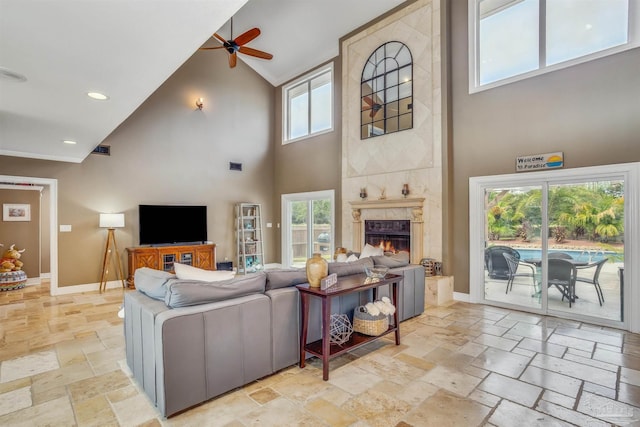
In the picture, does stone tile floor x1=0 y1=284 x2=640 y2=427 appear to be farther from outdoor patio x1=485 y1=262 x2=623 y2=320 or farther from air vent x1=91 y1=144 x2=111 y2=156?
air vent x1=91 y1=144 x2=111 y2=156

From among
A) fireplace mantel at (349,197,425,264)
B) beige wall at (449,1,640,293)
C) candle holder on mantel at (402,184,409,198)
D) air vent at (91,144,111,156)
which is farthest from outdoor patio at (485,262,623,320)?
air vent at (91,144,111,156)

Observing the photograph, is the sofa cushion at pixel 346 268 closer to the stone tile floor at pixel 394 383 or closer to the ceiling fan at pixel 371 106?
the stone tile floor at pixel 394 383

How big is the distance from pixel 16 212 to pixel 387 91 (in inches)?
324

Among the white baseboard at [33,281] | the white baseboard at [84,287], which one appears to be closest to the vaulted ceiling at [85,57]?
the white baseboard at [84,287]

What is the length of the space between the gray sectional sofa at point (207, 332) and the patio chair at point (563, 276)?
357 cm

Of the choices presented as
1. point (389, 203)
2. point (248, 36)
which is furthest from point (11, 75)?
point (389, 203)

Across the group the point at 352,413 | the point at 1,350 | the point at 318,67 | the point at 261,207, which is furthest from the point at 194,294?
the point at 318,67

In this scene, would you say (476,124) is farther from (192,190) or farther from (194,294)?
(192,190)

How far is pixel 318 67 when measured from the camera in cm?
784

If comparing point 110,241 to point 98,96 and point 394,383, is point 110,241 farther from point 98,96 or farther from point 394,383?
point 394,383

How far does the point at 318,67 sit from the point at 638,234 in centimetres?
674

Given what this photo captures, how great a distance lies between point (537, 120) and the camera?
455cm

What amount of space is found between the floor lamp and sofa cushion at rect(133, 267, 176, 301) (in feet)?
12.0

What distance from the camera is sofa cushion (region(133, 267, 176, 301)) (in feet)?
8.46
